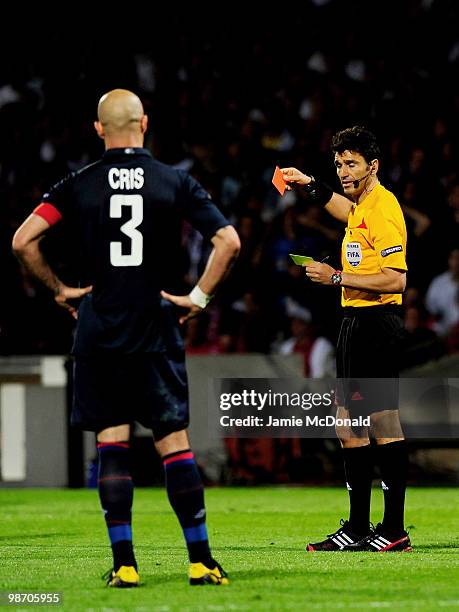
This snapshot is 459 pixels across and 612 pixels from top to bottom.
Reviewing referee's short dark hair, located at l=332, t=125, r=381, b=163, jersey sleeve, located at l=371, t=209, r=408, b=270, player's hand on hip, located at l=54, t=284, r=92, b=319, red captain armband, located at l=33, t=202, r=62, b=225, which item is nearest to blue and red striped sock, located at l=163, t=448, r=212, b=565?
player's hand on hip, located at l=54, t=284, r=92, b=319

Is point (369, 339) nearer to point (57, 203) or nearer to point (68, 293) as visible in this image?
point (68, 293)

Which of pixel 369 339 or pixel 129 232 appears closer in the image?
pixel 129 232

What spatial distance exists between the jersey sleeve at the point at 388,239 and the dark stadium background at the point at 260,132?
6118 millimetres

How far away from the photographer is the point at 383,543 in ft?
23.6

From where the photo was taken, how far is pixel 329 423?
505 inches

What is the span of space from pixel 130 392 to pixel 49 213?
2.57 ft

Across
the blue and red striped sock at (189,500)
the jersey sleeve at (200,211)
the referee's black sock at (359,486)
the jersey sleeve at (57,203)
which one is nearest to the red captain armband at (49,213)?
the jersey sleeve at (57,203)

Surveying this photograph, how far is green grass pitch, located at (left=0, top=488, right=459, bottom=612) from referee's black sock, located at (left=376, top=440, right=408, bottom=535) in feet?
0.63

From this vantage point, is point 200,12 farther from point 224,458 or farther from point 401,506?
point 401,506

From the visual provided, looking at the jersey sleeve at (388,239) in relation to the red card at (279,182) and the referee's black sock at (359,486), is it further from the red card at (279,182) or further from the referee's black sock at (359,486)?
the referee's black sock at (359,486)

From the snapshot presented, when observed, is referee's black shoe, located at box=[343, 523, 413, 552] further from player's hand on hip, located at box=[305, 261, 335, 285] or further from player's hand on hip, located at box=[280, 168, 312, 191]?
player's hand on hip, located at box=[280, 168, 312, 191]

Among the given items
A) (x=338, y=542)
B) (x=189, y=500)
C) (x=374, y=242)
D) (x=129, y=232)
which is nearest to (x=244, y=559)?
(x=338, y=542)

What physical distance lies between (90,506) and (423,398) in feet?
11.4

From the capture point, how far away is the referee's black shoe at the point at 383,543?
23.6ft
